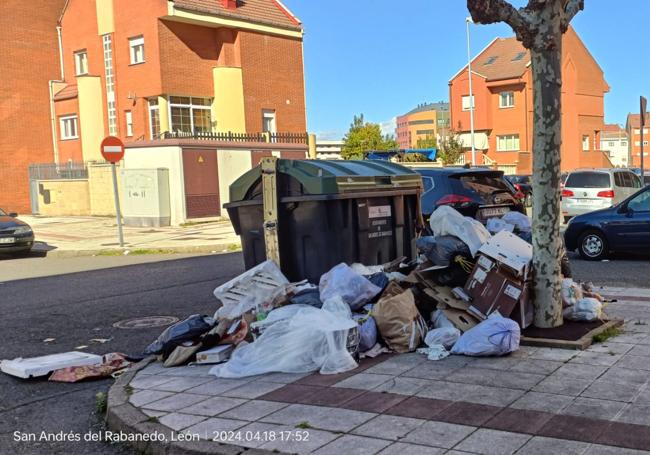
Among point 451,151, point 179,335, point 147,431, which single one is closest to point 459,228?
point 179,335

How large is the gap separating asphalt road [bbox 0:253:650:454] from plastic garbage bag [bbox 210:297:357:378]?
1.19 meters

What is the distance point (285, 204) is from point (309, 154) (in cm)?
2456

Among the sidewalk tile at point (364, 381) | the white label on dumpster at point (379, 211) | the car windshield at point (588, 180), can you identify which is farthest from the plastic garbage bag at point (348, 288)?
the car windshield at point (588, 180)

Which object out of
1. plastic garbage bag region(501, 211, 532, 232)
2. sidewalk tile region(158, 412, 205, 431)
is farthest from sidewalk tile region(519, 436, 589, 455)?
plastic garbage bag region(501, 211, 532, 232)

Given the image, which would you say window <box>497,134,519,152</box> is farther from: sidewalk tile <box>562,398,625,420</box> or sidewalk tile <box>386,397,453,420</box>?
sidewalk tile <box>386,397,453,420</box>

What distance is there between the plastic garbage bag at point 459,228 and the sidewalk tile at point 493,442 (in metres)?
2.57

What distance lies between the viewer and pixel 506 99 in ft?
162

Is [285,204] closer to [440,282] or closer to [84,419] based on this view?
[440,282]

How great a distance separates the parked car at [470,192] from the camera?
10742 millimetres

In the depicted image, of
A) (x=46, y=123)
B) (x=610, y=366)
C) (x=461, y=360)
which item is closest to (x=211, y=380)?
(x=461, y=360)

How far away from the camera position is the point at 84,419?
4.86m

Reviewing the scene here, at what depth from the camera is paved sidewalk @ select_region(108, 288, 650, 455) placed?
12.0 feet

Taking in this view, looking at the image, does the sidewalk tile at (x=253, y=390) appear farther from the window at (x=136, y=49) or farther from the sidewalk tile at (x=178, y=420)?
the window at (x=136, y=49)

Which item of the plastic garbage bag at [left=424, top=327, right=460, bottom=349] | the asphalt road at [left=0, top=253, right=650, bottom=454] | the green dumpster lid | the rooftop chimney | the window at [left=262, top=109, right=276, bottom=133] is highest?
the rooftop chimney
